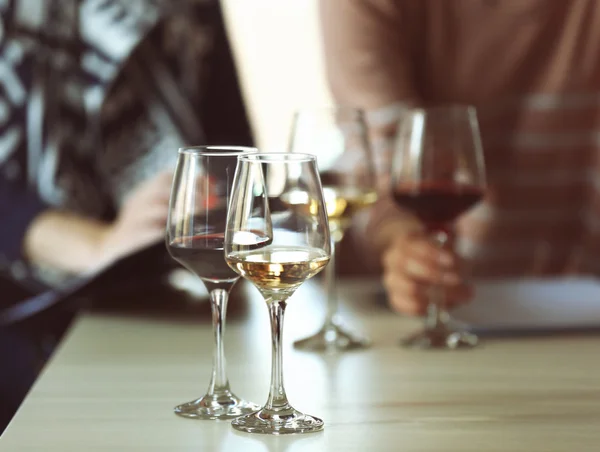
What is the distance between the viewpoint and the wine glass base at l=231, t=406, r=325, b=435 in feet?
2.35

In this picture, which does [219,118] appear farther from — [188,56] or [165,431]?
[165,431]

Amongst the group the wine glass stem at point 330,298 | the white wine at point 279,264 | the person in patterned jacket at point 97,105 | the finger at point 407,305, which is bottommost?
the finger at point 407,305

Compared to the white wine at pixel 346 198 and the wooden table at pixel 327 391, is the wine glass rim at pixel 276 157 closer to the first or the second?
the wooden table at pixel 327 391

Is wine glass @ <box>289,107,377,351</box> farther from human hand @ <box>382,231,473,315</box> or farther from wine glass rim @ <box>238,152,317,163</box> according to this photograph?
wine glass rim @ <box>238,152,317,163</box>

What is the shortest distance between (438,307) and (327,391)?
12.5 inches

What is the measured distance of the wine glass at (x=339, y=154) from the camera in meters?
1.10

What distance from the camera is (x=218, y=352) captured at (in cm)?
80

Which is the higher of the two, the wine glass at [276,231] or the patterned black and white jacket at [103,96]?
the patterned black and white jacket at [103,96]

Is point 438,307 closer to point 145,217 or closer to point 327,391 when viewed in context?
point 327,391

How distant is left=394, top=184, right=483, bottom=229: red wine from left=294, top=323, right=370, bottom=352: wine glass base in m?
0.18

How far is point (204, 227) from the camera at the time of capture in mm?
768

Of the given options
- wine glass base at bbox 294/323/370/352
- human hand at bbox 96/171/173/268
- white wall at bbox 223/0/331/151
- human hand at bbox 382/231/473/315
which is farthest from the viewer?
white wall at bbox 223/0/331/151

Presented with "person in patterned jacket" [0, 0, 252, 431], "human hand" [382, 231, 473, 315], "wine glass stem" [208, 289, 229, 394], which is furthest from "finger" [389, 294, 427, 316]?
"person in patterned jacket" [0, 0, 252, 431]

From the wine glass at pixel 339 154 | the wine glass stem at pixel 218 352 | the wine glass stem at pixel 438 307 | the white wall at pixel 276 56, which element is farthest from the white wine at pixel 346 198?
the white wall at pixel 276 56
